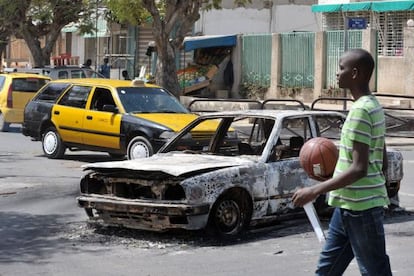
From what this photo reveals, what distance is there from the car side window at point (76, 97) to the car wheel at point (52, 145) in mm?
635

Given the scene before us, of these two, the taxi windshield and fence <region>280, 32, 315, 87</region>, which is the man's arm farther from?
fence <region>280, 32, 315, 87</region>

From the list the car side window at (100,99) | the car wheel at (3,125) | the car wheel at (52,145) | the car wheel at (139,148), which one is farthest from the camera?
the car wheel at (3,125)

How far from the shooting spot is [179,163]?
938 centimetres

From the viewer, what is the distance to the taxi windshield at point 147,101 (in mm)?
15755

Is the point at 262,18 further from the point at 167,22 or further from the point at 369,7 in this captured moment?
the point at 167,22

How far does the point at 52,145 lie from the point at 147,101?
2.35 m

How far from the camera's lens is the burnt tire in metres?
9.07

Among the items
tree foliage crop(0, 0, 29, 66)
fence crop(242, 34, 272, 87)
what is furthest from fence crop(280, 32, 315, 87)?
tree foliage crop(0, 0, 29, 66)

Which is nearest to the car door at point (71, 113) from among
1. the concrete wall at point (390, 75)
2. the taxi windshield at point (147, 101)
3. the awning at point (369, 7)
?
the taxi windshield at point (147, 101)

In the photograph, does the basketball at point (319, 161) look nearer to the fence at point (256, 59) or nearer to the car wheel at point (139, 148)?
the car wheel at point (139, 148)

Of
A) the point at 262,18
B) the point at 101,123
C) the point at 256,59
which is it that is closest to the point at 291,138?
the point at 101,123

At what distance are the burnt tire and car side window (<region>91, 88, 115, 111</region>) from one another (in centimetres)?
734

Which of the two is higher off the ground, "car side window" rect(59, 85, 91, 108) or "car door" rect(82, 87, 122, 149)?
"car side window" rect(59, 85, 91, 108)

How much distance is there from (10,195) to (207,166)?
4484 mm
